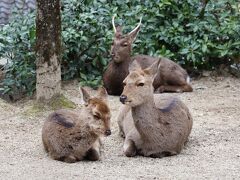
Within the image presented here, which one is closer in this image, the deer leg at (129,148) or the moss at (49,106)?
the deer leg at (129,148)

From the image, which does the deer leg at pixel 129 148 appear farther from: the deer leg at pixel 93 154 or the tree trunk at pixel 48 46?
the tree trunk at pixel 48 46

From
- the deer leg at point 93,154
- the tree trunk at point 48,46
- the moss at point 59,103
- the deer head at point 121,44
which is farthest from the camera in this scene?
the deer head at point 121,44

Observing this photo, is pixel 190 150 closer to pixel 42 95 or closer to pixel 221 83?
pixel 42 95

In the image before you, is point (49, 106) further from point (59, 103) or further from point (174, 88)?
point (174, 88)

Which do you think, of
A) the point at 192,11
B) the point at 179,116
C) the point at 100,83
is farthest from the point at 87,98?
the point at 192,11

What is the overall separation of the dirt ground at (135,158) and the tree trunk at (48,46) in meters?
0.40

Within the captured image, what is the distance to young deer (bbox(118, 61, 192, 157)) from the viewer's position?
8125 mm

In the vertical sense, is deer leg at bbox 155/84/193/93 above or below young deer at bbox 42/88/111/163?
below

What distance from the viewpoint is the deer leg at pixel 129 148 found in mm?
8172

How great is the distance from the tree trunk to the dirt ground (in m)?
0.40

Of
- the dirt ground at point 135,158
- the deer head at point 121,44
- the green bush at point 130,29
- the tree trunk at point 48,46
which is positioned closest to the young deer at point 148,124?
the dirt ground at point 135,158

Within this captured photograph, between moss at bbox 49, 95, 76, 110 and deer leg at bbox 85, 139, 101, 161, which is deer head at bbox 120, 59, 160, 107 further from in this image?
moss at bbox 49, 95, 76, 110

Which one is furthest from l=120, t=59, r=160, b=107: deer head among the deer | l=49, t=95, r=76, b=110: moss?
the deer

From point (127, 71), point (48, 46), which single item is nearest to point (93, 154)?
point (48, 46)
